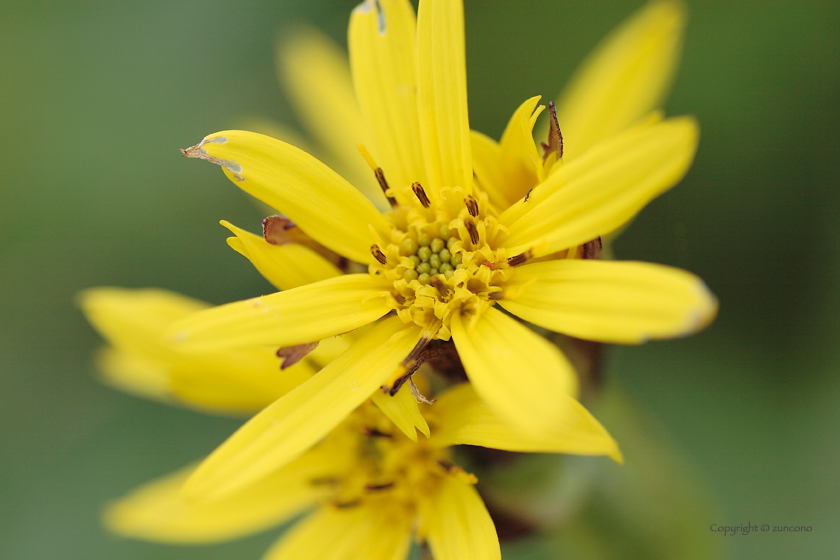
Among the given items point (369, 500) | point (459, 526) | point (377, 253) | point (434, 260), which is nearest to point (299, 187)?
point (377, 253)

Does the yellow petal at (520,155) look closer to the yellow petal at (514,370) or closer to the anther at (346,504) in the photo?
the yellow petal at (514,370)

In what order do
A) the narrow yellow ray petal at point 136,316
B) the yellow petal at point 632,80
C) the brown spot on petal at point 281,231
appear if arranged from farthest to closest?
the yellow petal at point 632,80
the narrow yellow ray petal at point 136,316
the brown spot on petal at point 281,231

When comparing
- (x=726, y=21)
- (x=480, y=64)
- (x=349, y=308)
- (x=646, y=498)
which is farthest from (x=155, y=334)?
(x=726, y=21)

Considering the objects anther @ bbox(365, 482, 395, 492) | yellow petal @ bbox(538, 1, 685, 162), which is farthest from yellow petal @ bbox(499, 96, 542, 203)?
anther @ bbox(365, 482, 395, 492)

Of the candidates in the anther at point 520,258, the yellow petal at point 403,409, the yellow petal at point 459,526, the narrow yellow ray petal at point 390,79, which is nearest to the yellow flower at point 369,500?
the yellow petal at point 459,526

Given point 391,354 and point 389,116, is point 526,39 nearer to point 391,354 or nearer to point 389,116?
point 389,116

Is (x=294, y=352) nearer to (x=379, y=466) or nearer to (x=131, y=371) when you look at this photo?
(x=379, y=466)

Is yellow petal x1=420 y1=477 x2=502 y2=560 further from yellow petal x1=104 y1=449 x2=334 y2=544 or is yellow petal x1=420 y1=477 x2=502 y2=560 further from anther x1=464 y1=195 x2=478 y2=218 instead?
anther x1=464 y1=195 x2=478 y2=218
